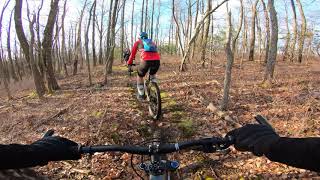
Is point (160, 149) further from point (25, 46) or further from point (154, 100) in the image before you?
point (25, 46)

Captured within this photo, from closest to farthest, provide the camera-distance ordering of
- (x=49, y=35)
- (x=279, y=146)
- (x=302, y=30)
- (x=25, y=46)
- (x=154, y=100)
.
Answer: (x=279, y=146), (x=154, y=100), (x=25, y=46), (x=49, y=35), (x=302, y=30)

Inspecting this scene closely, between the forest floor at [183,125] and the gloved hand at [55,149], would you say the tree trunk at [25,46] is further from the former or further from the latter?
the gloved hand at [55,149]

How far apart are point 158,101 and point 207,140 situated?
6.78 m

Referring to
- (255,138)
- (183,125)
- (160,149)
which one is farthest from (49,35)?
(255,138)

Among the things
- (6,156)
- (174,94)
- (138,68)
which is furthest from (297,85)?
(6,156)

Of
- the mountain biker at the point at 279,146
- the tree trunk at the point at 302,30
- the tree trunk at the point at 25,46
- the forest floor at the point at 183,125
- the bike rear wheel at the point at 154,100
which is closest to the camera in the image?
the mountain biker at the point at 279,146

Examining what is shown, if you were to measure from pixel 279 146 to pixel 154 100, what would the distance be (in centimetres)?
761

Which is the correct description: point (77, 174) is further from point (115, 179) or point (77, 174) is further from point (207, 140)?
point (207, 140)

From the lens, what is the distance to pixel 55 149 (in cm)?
230

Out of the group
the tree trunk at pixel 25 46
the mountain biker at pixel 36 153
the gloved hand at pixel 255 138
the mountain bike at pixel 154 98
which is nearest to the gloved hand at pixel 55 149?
the mountain biker at pixel 36 153

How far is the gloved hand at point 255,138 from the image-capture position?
2180 mm

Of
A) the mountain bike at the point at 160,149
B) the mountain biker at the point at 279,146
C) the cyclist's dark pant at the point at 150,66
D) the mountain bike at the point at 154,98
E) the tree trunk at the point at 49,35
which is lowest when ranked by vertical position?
the mountain bike at the point at 154,98

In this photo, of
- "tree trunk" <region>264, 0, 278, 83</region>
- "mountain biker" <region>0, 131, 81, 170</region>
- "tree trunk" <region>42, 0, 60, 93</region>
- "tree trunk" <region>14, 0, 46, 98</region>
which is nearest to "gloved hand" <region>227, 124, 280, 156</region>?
"mountain biker" <region>0, 131, 81, 170</region>

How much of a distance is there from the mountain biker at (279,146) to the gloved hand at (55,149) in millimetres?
1169
